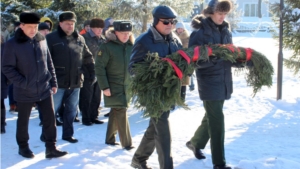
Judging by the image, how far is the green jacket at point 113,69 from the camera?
18.4 ft

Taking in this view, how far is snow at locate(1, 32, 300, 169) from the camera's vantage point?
16.5ft

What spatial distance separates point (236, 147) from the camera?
18.7 ft

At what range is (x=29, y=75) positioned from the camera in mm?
5121

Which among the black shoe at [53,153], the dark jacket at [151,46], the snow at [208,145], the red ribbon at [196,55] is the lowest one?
the snow at [208,145]

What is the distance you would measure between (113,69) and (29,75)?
45.6 inches

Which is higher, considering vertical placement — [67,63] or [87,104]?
[67,63]

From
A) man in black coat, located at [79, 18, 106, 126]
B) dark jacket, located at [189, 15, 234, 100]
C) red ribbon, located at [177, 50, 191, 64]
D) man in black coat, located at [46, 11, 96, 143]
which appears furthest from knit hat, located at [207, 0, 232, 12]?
man in black coat, located at [79, 18, 106, 126]

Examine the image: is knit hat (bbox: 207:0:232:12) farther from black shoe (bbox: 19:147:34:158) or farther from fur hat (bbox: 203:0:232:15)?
black shoe (bbox: 19:147:34:158)

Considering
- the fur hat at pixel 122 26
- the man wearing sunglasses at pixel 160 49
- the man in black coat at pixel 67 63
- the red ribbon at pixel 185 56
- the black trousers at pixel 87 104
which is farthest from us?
the black trousers at pixel 87 104

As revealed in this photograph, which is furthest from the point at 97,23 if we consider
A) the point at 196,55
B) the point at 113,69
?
the point at 196,55

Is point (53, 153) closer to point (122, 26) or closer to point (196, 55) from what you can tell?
point (122, 26)

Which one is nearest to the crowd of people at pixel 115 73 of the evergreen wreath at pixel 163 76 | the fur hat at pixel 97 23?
the evergreen wreath at pixel 163 76

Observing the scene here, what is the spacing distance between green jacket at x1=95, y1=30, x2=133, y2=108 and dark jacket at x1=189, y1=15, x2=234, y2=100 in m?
1.30

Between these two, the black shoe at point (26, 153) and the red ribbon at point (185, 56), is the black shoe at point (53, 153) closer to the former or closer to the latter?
the black shoe at point (26, 153)
